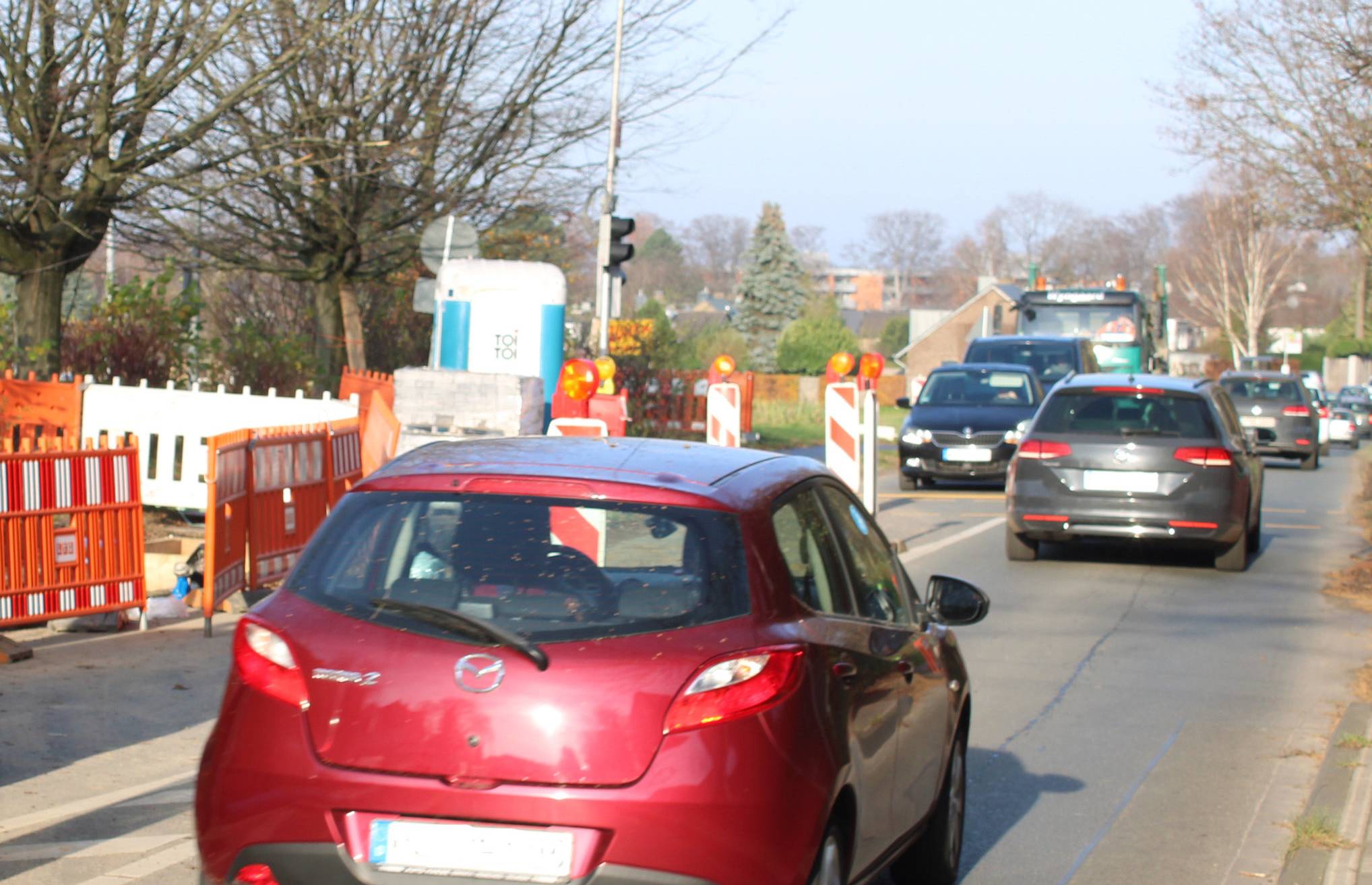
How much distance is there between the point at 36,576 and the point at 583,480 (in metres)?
6.13

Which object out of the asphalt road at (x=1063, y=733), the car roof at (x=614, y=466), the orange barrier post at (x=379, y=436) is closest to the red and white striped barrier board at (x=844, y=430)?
the asphalt road at (x=1063, y=733)

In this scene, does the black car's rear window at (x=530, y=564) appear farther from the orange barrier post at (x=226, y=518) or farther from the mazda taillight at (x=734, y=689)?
the orange barrier post at (x=226, y=518)

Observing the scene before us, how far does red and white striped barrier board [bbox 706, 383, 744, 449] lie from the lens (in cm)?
1546

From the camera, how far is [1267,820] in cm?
644

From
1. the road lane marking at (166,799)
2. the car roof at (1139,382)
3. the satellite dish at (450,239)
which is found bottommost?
the road lane marking at (166,799)

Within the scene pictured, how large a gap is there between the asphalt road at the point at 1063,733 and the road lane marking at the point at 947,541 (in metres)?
1.14

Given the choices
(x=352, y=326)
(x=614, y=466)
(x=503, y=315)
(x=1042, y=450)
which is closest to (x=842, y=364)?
(x=1042, y=450)

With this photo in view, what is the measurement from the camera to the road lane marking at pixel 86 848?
17.5 feet

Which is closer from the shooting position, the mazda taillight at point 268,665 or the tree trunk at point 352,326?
the mazda taillight at point 268,665

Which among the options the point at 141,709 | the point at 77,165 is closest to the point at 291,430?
the point at 141,709

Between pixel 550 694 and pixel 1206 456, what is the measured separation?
10815 millimetres

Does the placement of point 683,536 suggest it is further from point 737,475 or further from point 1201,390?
point 1201,390

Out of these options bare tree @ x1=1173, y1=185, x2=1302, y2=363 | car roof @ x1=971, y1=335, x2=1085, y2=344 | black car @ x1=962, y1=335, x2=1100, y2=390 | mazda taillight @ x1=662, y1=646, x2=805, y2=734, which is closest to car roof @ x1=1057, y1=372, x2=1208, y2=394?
mazda taillight @ x1=662, y1=646, x2=805, y2=734

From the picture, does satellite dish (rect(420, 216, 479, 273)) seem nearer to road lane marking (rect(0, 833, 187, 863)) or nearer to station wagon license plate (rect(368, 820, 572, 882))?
road lane marking (rect(0, 833, 187, 863))
